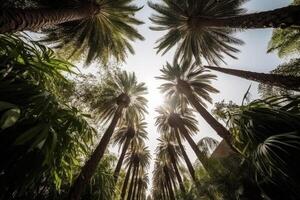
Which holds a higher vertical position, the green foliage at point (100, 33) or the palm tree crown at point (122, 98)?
the palm tree crown at point (122, 98)

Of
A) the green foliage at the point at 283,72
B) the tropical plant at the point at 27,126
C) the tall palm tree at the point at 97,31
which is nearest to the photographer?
the tropical plant at the point at 27,126

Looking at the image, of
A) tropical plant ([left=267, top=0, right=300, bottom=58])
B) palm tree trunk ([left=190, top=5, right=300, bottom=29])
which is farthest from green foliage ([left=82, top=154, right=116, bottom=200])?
tropical plant ([left=267, top=0, right=300, bottom=58])

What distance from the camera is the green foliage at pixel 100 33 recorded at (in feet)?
44.2

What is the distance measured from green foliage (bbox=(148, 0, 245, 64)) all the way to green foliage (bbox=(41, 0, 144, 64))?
176cm

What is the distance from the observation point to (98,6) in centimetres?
1218

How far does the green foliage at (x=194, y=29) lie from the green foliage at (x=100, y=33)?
5.78ft

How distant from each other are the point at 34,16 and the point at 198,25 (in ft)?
29.5

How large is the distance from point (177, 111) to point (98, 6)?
15.1m

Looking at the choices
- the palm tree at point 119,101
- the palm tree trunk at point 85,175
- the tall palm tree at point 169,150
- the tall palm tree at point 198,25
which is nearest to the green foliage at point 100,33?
the tall palm tree at point 198,25

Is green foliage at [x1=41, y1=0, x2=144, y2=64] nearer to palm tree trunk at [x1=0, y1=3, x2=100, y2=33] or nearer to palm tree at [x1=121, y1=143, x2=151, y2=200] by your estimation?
palm tree trunk at [x1=0, y1=3, x2=100, y2=33]

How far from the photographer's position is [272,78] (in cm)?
802

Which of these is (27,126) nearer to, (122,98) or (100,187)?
(100,187)

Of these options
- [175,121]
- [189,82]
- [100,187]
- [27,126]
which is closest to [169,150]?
[175,121]

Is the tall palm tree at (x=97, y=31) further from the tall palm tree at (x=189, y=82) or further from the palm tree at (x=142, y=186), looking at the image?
the palm tree at (x=142, y=186)
